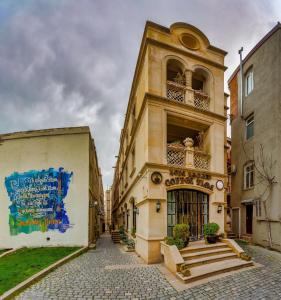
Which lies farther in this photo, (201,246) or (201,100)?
(201,100)

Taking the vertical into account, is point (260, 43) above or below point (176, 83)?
above

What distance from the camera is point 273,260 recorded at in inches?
403

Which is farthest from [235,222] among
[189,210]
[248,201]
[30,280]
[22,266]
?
[30,280]

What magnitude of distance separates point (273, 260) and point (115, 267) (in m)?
6.94

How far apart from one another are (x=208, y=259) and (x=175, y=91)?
8079mm

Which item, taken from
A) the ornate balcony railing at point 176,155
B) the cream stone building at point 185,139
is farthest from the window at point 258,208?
the ornate balcony railing at point 176,155

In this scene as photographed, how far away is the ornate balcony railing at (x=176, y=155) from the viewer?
11492 millimetres

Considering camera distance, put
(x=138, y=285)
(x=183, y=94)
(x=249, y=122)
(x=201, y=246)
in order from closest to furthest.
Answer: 1. (x=138, y=285)
2. (x=201, y=246)
3. (x=183, y=94)
4. (x=249, y=122)

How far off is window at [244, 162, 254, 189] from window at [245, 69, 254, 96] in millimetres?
5338

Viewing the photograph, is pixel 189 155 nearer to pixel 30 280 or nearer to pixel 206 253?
pixel 206 253

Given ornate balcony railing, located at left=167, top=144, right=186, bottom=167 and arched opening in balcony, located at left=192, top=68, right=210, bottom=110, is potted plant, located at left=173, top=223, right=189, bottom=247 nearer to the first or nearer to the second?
ornate balcony railing, located at left=167, top=144, right=186, bottom=167

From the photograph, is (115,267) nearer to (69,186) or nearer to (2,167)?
(69,186)

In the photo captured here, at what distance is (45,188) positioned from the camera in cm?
1472

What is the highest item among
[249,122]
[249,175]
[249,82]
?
[249,82]
